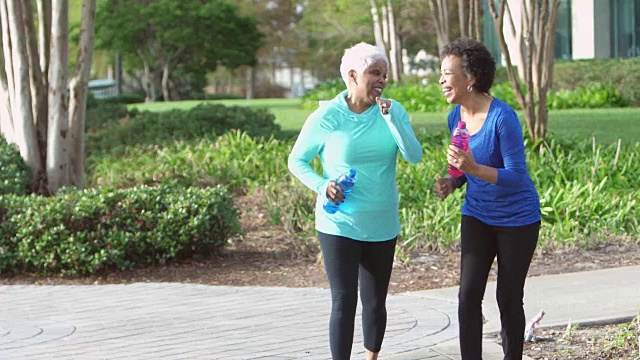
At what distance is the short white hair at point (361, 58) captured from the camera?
16.5ft

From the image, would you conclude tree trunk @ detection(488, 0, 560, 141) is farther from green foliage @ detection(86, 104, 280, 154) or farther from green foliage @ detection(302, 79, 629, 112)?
green foliage @ detection(302, 79, 629, 112)

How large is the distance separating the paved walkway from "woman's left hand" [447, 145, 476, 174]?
1.39 metres

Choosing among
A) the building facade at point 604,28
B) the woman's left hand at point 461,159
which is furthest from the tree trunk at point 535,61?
the building facade at point 604,28

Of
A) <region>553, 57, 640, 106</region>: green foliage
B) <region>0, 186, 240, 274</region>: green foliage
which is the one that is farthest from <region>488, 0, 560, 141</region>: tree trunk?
<region>553, 57, 640, 106</region>: green foliage

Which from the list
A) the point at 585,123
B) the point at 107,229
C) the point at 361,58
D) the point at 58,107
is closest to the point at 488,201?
the point at 361,58

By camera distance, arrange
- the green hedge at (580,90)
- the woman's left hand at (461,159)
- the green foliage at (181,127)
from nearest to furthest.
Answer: the woman's left hand at (461,159), the green foliage at (181,127), the green hedge at (580,90)

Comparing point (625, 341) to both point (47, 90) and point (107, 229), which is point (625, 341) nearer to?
point (107, 229)

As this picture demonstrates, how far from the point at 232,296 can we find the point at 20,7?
4807 mm

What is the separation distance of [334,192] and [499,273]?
93 centimetres

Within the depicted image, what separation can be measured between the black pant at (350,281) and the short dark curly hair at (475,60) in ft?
2.90

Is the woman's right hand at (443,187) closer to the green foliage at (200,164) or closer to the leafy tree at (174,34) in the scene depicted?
the green foliage at (200,164)

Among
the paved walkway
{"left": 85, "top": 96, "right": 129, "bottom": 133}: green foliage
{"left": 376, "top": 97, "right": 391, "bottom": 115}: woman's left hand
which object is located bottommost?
the paved walkway

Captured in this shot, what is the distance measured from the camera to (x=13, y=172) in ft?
34.0

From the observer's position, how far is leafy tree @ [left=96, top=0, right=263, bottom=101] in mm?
43375
